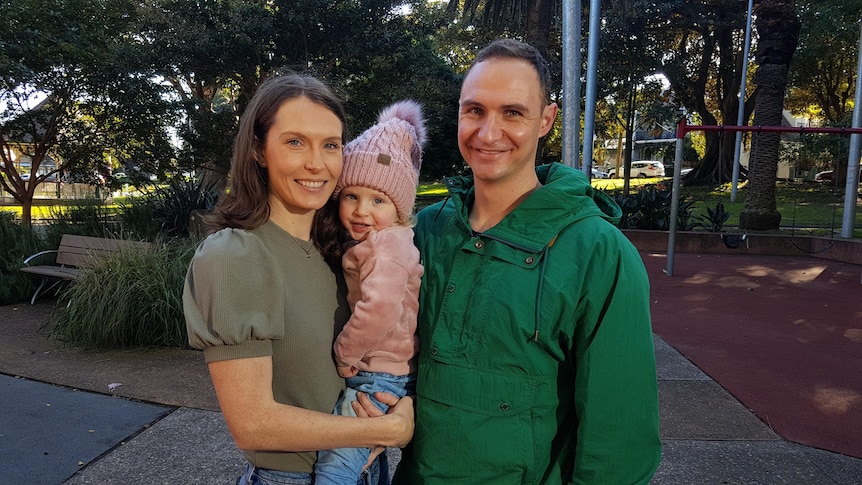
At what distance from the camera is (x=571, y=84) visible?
4910 millimetres

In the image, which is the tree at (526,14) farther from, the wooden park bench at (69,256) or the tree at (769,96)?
the wooden park bench at (69,256)

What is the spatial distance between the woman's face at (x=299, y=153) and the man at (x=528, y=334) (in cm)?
42

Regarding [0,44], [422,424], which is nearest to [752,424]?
[422,424]

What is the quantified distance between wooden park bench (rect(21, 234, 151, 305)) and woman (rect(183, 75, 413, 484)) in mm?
5842

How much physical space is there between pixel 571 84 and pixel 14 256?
7777mm

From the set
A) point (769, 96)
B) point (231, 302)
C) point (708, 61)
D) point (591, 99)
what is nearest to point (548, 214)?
point (231, 302)

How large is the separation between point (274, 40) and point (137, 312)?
10610 millimetres

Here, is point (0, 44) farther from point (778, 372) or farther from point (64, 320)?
point (778, 372)

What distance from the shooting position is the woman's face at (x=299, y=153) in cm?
170

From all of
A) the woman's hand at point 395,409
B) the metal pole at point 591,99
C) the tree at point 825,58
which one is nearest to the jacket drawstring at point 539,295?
the woman's hand at point 395,409

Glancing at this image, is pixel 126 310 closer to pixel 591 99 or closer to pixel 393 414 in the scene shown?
pixel 393 414

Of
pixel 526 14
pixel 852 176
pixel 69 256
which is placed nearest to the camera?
pixel 69 256

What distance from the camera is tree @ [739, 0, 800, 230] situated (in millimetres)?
14500

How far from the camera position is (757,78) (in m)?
15.2
